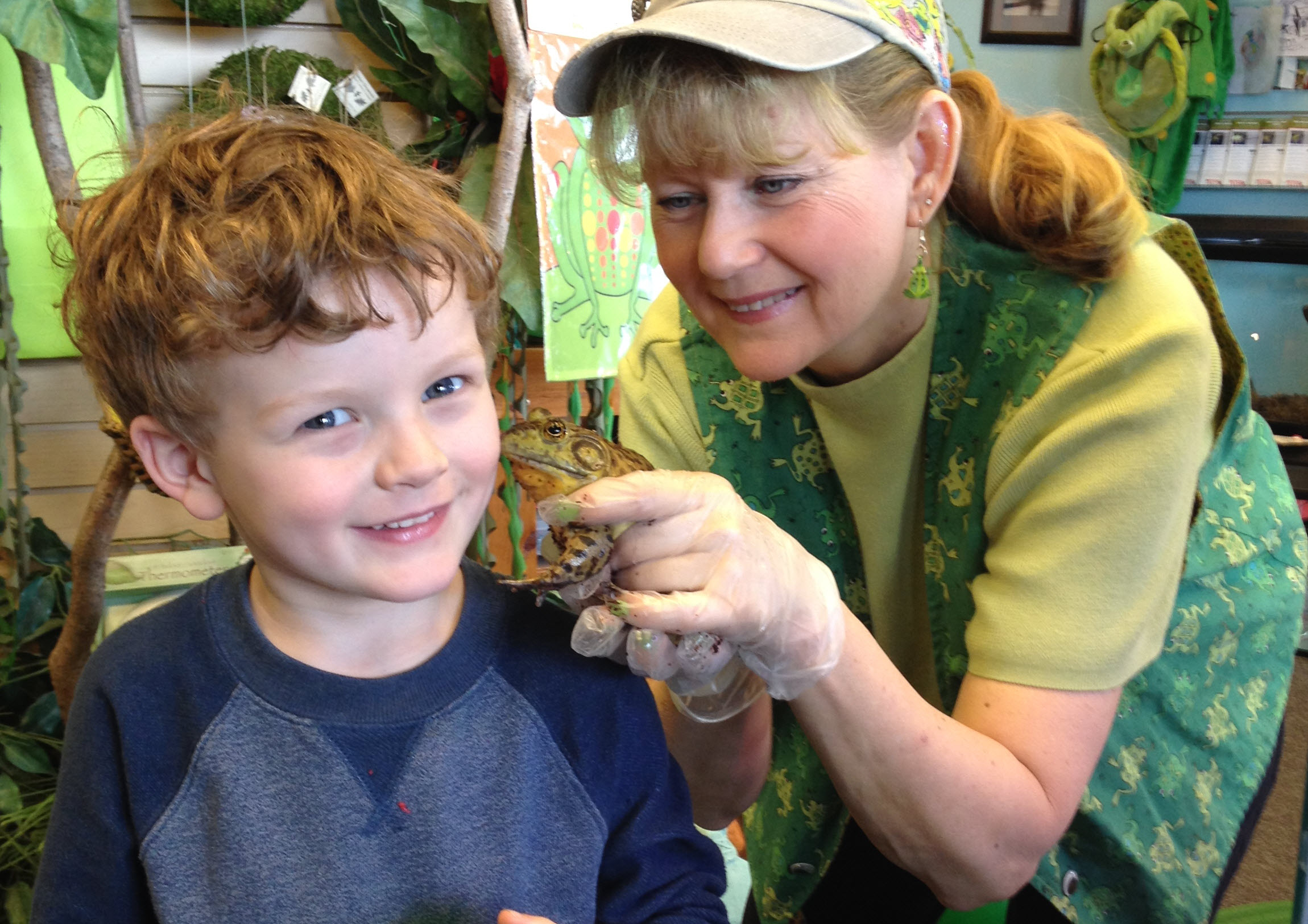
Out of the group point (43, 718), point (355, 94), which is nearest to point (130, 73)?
point (355, 94)

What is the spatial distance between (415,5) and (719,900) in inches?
73.4

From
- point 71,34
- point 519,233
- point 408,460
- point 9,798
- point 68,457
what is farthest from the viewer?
point 68,457

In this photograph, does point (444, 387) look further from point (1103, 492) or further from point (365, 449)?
point (1103, 492)

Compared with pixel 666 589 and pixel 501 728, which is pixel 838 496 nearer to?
pixel 666 589

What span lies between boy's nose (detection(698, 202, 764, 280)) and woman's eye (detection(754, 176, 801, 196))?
0.03 metres

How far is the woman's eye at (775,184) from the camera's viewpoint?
1.06 m

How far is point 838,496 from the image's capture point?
135 centimetres

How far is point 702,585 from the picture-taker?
97 cm

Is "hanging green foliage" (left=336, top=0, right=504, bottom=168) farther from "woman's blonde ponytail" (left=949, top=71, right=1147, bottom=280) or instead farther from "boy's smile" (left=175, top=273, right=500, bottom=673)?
"boy's smile" (left=175, top=273, right=500, bottom=673)

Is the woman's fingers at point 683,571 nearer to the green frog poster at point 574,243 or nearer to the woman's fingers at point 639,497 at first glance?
the woman's fingers at point 639,497

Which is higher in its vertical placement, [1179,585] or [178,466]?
[178,466]

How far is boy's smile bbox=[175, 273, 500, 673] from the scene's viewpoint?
0.80 metres

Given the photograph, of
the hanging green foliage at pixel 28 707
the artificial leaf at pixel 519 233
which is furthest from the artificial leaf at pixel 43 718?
the artificial leaf at pixel 519 233

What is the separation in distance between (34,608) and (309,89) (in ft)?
3.91
